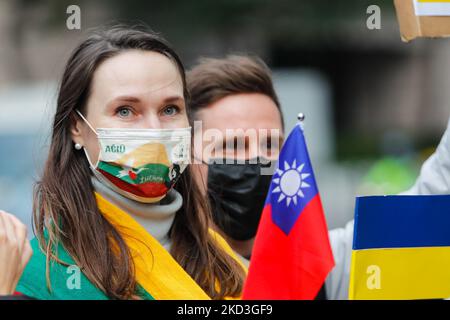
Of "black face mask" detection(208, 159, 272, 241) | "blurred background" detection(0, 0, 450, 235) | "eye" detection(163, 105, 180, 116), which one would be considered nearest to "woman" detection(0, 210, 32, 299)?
"eye" detection(163, 105, 180, 116)

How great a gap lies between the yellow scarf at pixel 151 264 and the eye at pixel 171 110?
0.33 metres

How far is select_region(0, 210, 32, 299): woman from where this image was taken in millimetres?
2729

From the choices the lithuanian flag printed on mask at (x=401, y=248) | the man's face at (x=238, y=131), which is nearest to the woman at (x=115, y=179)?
the lithuanian flag printed on mask at (x=401, y=248)

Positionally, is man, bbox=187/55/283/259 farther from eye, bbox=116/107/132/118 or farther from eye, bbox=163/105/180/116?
eye, bbox=116/107/132/118

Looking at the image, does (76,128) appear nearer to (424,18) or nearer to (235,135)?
(235,135)

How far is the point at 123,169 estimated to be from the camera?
307cm

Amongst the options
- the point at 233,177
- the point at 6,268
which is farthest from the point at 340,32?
the point at 6,268

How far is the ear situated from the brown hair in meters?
0.89

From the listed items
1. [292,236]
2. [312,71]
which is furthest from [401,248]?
[312,71]

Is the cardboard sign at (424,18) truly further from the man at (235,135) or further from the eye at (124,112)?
the eye at (124,112)

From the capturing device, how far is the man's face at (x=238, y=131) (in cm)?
386
